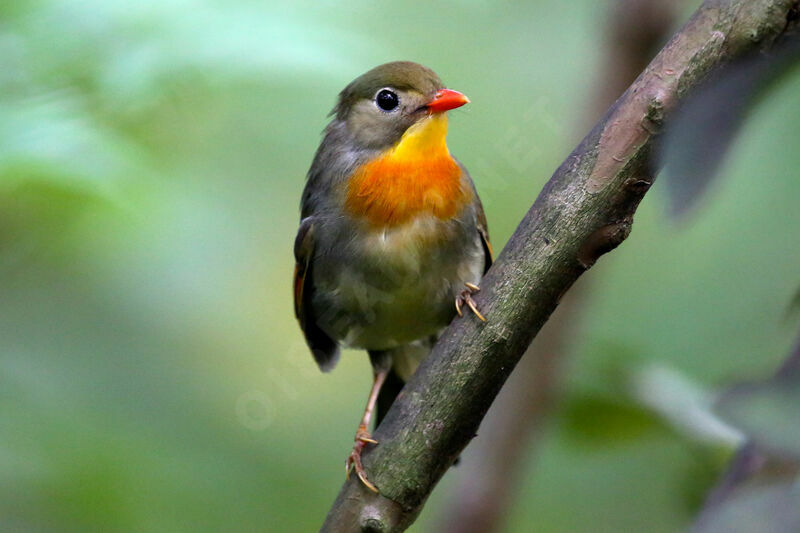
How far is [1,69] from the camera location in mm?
2818

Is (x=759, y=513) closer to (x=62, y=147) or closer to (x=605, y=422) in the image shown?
(x=605, y=422)

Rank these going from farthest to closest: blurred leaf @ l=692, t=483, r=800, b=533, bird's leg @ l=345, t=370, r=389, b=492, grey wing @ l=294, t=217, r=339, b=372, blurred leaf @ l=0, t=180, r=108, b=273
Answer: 1. grey wing @ l=294, t=217, r=339, b=372
2. blurred leaf @ l=0, t=180, r=108, b=273
3. bird's leg @ l=345, t=370, r=389, b=492
4. blurred leaf @ l=692, t=483, r=800, b=533

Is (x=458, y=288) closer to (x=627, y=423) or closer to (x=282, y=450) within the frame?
(x=627, y=423)

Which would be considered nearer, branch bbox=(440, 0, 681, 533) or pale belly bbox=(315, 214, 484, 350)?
pale belly bbox=(315, 214, 484, 350)

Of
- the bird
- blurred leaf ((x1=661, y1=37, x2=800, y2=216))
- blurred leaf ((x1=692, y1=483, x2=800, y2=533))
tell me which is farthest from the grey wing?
blurred leaf ((x1=692, y1=483, x2=800, y2=533))

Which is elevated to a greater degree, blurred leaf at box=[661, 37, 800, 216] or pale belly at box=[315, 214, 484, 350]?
pale belly at box=[315, 214, 484, 350]

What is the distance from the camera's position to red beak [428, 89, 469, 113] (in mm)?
3217

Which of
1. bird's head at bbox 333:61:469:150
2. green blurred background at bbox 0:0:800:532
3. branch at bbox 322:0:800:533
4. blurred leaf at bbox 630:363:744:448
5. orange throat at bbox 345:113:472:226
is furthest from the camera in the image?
bird's head at bbox 333:61:469:150

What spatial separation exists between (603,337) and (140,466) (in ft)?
6.22

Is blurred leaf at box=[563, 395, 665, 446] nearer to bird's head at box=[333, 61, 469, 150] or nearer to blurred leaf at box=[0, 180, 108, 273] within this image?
bird's head at box=[333, 61, 469, 150]

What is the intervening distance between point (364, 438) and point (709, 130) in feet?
5.39

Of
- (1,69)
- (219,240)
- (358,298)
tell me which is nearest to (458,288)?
(358,298)

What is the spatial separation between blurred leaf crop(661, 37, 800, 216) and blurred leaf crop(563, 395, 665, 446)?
1614mm

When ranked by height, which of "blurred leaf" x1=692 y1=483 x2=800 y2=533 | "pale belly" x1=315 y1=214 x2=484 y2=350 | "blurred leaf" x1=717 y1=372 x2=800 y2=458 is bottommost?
"blurred leaf" x1=692 y1=483 x2=800 y2=533
